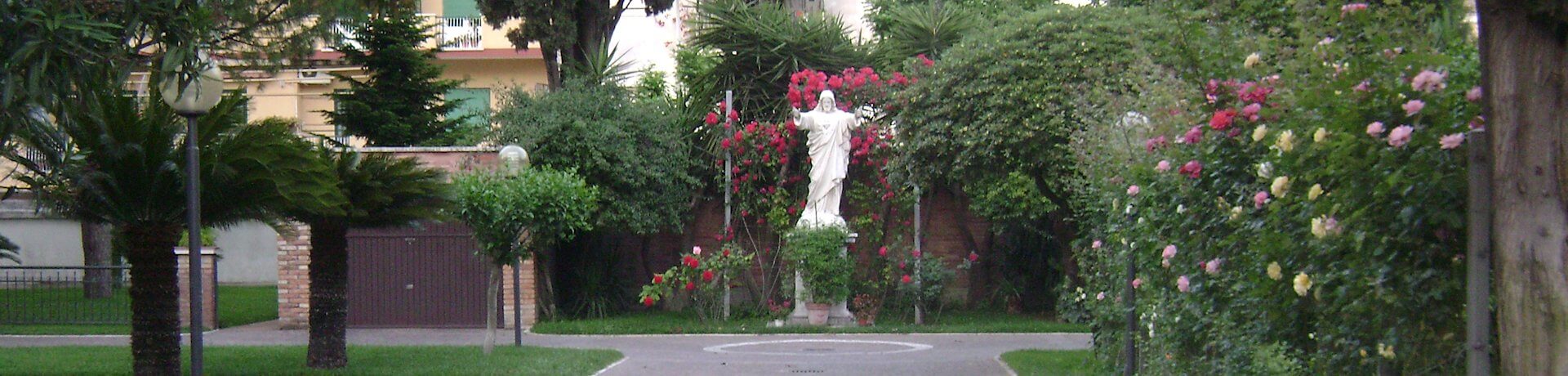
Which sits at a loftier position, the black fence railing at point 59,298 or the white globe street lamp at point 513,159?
the white globe street lamp at point 513,159

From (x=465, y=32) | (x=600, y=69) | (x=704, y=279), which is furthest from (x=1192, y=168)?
(x=465, y=32)

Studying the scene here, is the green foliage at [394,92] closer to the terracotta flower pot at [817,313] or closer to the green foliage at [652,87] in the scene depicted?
the green foliage at [652,87]

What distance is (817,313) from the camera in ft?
60.8

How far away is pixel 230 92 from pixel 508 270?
311 inches

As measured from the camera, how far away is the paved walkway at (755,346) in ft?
44.0

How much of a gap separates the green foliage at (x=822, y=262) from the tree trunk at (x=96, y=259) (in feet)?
33.0

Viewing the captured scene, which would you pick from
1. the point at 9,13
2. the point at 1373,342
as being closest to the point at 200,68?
the point at 9,13

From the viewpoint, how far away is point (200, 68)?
29.6ft

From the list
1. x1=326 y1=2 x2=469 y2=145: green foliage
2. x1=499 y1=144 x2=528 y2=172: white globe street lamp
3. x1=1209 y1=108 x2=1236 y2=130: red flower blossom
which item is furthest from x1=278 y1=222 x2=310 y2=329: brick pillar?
x1=1209 y1=108 x2=1236 y2=130: red flower blossom

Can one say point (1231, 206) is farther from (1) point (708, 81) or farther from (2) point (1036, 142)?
(1) point (708, 81)

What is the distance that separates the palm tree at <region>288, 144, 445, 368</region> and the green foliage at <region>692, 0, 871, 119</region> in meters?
7.35

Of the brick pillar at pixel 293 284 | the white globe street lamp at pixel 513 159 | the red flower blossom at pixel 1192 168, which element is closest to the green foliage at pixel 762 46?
the white globe street lamp at pixel 513 159

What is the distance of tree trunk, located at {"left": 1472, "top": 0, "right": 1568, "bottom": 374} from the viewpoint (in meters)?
3.96

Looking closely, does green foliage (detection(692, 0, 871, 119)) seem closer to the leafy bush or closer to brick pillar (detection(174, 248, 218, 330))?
brick pillar (detection(174, 248, 218, 330))
